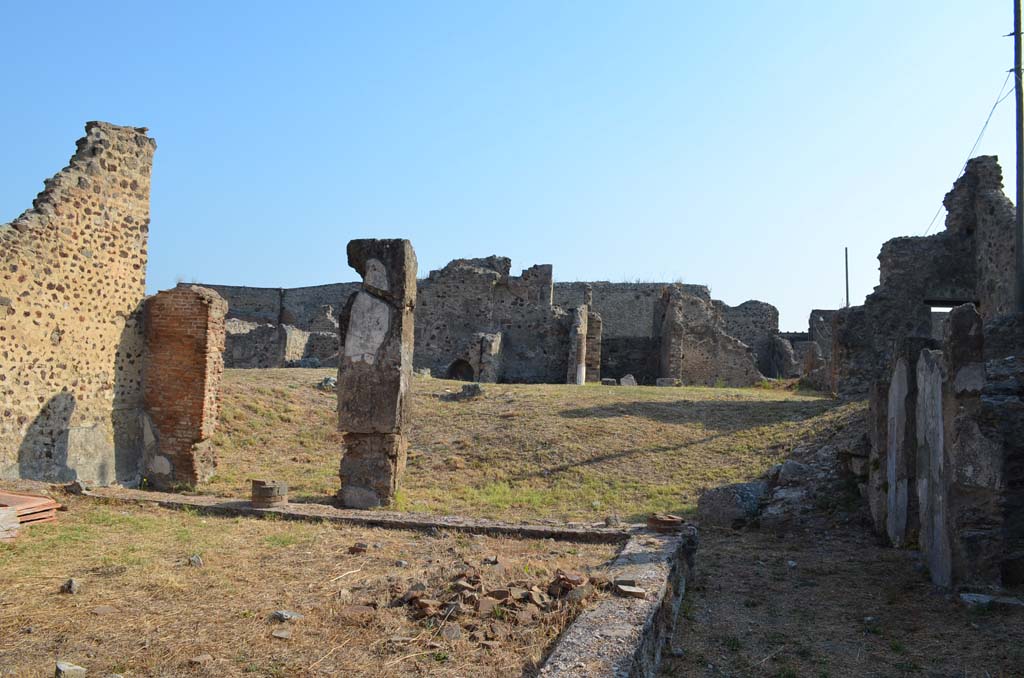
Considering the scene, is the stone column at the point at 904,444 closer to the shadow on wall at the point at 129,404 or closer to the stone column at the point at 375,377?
the stone column at the point at 375,377

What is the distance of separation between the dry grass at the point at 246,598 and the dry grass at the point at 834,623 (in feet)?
3.44

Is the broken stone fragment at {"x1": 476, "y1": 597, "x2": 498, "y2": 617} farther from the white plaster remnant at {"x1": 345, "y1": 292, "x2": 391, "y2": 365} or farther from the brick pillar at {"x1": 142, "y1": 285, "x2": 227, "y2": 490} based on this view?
the brick pillar at {"x1": 142, "y1": 285, "x2": 227, "y2": 490}

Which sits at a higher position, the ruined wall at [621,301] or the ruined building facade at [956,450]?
the ruined wall at [621,301]

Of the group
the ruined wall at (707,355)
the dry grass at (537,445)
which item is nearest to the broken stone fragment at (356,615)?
the dry grass at (537,445)

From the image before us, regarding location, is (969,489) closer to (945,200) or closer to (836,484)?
(836,484)

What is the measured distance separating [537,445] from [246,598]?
317 inches

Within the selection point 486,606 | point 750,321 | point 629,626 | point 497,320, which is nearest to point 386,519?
point 486,606

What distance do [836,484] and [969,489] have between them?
4.04 meters

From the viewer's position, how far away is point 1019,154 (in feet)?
40.4

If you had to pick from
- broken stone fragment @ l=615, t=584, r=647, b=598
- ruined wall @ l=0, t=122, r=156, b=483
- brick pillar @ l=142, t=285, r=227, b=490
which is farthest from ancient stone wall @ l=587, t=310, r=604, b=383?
broken stone fragment @ l=615, t=584, r=647, b=598

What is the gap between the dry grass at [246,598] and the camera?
408cm

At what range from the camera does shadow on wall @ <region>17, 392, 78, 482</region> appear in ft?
30.9

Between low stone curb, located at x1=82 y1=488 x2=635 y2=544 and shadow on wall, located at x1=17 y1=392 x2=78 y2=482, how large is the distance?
102 cm

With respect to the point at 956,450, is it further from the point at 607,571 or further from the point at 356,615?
the point at 356,615
